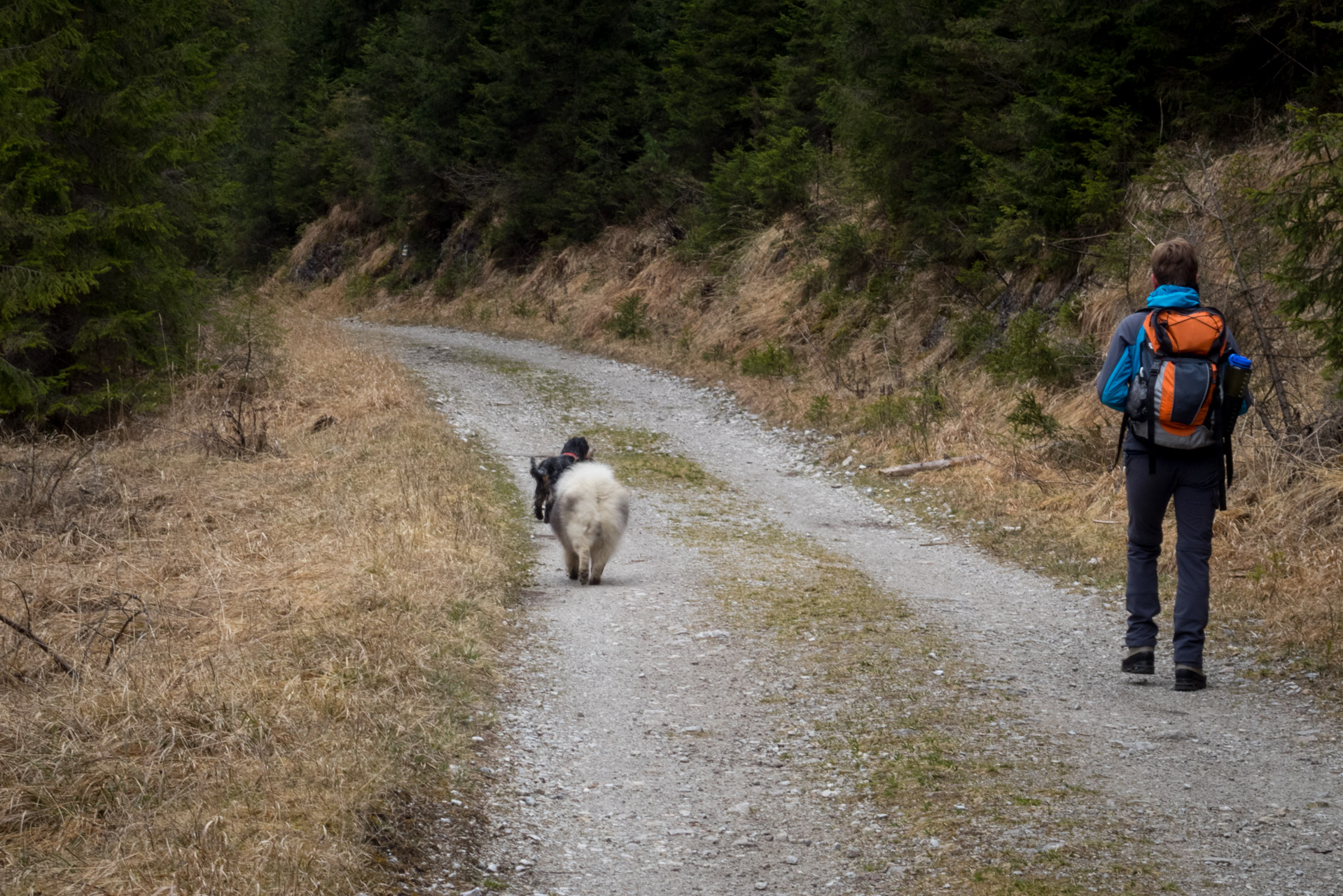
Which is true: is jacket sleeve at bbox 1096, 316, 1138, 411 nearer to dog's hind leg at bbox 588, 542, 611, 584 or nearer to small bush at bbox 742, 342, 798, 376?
dog's hind leg at bbox 588, 542, 611, 584

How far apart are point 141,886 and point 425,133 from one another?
3365cm

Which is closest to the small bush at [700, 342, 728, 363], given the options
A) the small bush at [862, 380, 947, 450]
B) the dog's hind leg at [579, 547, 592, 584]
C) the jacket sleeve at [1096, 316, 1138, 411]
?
the small bush at [862, 380, 947, 450]

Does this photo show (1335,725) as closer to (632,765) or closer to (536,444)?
(632,765)

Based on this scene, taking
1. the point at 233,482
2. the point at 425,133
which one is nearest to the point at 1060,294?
the point at 233,482

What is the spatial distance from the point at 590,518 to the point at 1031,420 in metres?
5.02

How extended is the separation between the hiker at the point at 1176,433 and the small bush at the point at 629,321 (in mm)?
18677

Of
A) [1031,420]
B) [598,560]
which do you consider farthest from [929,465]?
[598,560]

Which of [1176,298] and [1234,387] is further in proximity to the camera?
[1176,298]

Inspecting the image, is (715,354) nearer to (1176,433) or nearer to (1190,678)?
(1176,433)

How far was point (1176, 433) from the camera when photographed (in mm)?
5551

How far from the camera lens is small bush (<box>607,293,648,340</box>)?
79.9ft

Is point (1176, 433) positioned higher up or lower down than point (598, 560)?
higher up

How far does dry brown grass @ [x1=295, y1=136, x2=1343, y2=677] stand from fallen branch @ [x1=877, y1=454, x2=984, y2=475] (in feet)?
0.77

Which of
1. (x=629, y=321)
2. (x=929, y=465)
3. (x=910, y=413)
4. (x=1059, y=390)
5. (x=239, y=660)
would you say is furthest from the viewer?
(x=629, y=321)
